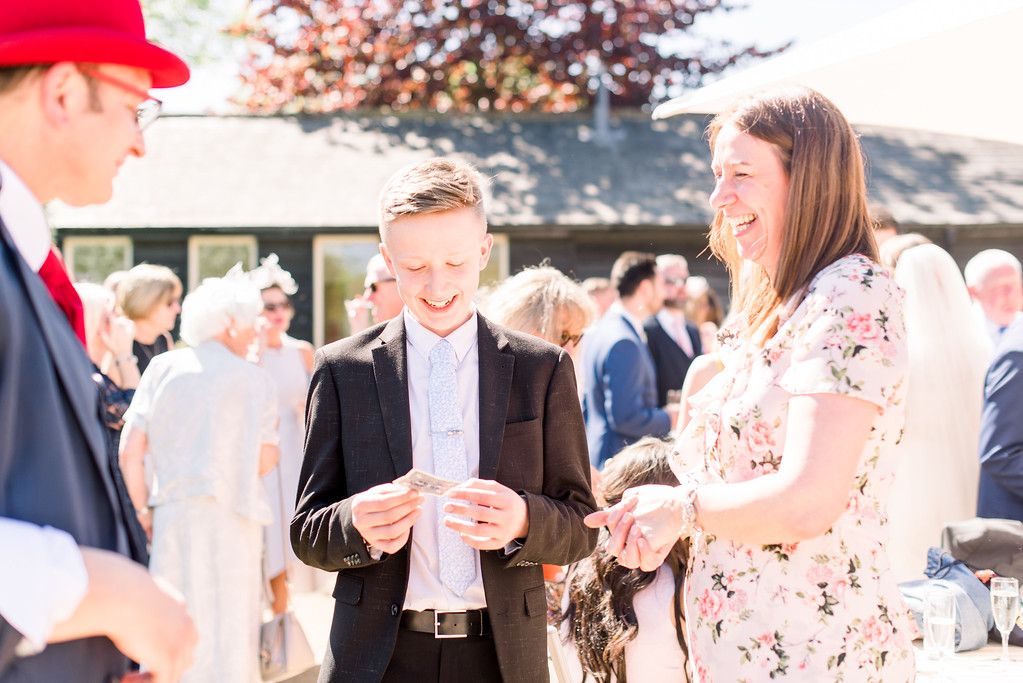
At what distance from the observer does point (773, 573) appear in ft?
6.97

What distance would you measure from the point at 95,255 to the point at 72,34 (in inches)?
617

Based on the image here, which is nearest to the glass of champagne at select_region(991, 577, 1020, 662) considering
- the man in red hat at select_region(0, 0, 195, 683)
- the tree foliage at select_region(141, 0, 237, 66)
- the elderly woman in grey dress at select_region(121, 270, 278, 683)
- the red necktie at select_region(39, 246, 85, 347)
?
the man in red hat at select_region(0, 0, 195, 683)

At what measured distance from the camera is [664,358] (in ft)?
27.2

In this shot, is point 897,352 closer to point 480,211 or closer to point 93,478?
point 480,211

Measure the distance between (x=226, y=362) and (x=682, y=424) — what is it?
2487 mm

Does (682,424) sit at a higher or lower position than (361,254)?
Answer: lower

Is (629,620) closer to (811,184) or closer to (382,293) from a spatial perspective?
(811,184)

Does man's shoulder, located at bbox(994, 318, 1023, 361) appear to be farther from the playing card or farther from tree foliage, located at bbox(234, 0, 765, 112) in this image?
tree foliage, located at bbox(234, 0, 765, 112)

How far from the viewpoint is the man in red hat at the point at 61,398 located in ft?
4.20

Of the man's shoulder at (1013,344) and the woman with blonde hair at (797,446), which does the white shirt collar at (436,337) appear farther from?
the man's shoulder at (1013,344)

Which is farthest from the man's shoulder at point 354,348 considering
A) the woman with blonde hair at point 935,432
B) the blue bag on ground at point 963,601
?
the woman with blonde hair at point 935,432

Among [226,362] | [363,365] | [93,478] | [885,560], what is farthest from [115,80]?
[226,362]

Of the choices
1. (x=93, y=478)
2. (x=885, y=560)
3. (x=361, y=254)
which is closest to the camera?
(x=93, y=478)

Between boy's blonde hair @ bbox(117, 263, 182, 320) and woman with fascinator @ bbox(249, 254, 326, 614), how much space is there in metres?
0.89
